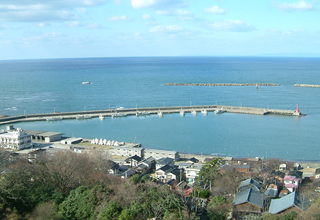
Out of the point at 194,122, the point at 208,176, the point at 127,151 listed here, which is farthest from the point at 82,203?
the point at 194,122

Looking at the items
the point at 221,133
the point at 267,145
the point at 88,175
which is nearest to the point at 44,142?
the point at 88,175

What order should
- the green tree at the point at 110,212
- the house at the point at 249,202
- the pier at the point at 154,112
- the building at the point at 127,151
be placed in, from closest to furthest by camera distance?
the green tree at the point at 110,212 < the house at the point at 249,202 < the building at the point at 127,151 < the pier at the point at 154,112

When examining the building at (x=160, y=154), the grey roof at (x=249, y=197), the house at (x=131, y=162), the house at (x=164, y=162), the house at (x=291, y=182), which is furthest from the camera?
the building at (x=160, y=154)

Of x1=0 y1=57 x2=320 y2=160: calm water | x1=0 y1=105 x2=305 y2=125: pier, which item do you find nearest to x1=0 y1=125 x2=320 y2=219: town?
x1=0 y1=57 x2=320 y2=160: calm water

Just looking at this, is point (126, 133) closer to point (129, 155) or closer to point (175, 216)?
point (129, 155)

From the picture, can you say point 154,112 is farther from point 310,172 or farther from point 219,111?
point 310,172

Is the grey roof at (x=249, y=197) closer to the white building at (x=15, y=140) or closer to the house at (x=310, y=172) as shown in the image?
the house at (x=310, y=172)

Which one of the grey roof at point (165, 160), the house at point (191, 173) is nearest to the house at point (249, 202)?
the house at point (191, 173)

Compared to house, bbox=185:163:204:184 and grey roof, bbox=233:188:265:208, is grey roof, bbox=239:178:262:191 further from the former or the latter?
house, bbox=185:163:204:184
